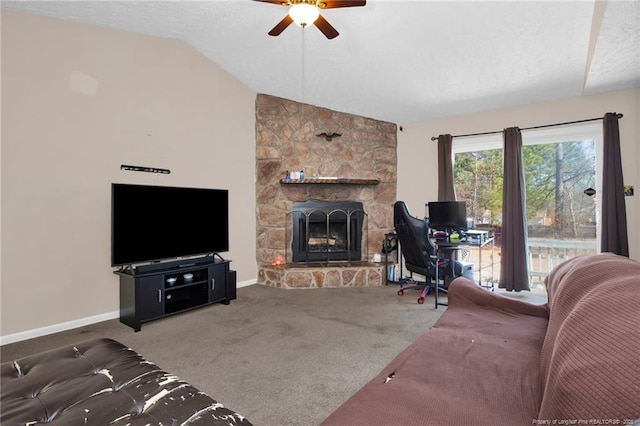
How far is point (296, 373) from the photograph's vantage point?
7.29ft

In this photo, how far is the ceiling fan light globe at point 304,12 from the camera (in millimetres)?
2314

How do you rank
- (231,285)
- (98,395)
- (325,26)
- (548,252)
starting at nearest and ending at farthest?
(98,395) < (325,26) < (231,285) < (548,252)

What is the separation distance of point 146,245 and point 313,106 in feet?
10.0

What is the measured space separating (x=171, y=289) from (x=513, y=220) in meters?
4.12

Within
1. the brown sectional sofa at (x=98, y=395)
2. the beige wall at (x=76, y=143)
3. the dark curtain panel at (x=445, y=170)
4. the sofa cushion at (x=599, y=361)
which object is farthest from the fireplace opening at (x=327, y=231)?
the sofa cushion at (x=599, y=361)

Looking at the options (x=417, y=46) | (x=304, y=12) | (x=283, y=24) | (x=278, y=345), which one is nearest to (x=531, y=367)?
(x=278, y=345)

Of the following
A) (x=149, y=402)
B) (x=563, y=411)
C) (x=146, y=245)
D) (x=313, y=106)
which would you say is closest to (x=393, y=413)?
(x=563, y=411)

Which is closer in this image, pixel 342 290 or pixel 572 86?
pixel 572 86

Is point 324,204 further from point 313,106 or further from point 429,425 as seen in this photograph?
point 429,425

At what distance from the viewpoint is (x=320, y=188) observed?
500 centimetres

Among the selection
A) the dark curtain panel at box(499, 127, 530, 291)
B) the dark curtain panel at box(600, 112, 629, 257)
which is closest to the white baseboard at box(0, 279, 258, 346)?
the dark curtain panel at box(499, 127, 530, 291)

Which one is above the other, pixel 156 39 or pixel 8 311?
pixel 156 39

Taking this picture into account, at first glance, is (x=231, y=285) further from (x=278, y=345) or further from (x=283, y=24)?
(x=283, y=24)

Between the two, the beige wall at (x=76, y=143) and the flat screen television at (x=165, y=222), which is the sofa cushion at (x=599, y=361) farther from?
the beige wall at (x=76, y=143)
